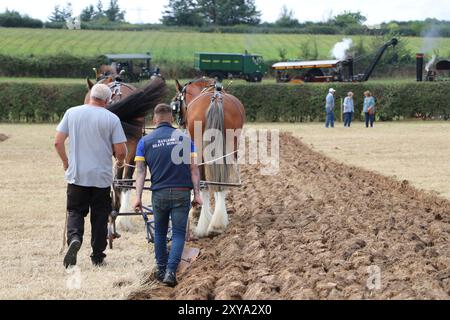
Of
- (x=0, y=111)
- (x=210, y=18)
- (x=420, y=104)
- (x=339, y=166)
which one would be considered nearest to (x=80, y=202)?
(x=339, y=166)

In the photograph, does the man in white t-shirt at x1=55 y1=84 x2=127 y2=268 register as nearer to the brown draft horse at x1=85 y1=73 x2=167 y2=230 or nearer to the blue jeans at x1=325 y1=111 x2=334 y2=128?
the brown draft horse at x1=85 y1=73 x2=167 y2=230

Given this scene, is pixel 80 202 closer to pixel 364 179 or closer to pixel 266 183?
pixel 266 183

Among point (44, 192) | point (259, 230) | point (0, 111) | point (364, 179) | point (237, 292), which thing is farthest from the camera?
point (0, 111)

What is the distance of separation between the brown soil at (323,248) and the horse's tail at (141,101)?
1934mm

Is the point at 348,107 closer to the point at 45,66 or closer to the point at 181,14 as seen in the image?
the point at 45,66

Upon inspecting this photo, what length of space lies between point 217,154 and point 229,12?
8737 centimetres

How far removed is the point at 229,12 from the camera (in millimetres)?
95938

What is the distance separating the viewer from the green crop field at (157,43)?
69.2m

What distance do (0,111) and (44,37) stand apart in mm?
39632

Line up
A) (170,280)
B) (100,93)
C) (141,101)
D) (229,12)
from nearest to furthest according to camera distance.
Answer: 1. (170,280)
2. (100,93)
3. (141,101)
4. (229,12)

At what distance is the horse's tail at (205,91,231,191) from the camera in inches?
408

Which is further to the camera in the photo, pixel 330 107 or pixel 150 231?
pixel 330 107

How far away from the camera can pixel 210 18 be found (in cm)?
9700

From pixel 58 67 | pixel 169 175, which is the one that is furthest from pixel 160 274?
pixel 58 67
